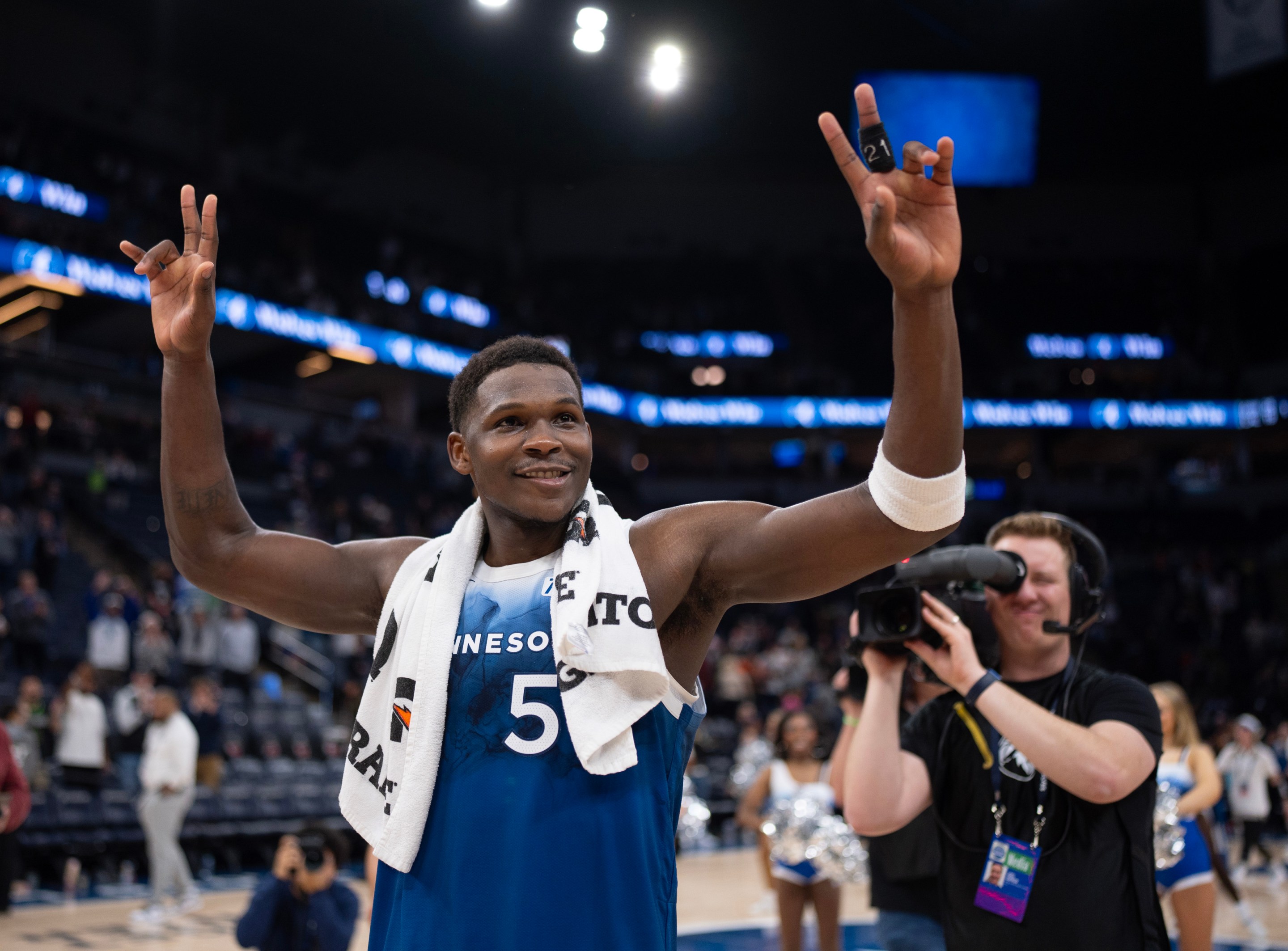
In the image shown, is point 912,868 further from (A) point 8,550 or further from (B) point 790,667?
(B) point 790,667

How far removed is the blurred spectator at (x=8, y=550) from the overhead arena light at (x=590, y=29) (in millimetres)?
8717

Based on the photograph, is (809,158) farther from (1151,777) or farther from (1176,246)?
(1151,777)

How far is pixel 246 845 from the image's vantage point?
11180 millimetres

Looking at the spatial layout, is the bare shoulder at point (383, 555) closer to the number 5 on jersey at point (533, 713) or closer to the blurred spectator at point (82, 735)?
the number 5 on jersey at point (533, 713)

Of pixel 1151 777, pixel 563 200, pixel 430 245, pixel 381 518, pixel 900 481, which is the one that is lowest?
pixel 1151 777

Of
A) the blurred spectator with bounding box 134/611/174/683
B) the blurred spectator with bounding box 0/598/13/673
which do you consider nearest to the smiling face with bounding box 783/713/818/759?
the blurred spectator with bounding box 134/611/174/683

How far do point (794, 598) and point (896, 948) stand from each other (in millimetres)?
2734

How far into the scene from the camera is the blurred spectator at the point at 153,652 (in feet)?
39.2

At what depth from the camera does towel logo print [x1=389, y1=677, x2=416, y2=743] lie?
199 centimetres

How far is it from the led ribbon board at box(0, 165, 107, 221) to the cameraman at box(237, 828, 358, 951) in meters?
17.3

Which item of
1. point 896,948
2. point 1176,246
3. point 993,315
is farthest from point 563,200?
point 896,948

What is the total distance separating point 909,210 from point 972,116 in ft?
76.4

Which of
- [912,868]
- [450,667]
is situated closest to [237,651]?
[912,868]

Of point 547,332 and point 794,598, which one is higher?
point 547,332
